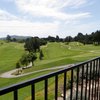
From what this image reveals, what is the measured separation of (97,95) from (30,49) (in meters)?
97.7

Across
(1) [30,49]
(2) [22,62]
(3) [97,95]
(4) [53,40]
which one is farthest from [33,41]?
(3) [97,95]

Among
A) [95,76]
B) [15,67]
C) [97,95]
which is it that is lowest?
[15,67]

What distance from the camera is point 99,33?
101m

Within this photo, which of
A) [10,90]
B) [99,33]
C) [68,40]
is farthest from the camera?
[68,40]

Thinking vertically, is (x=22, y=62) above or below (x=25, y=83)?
below

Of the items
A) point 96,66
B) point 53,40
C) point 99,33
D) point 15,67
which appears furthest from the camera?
point 53,40

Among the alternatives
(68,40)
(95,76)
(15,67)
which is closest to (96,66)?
(95,76)

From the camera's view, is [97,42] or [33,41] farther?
[97,42]

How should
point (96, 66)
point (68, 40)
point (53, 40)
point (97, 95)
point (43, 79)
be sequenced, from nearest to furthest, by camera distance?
point (43, 79)
point (96, 66)
point (97, 95)
point (68, 40)
point (53, 40)

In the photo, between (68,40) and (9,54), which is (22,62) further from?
(68,40)

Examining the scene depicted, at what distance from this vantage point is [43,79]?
2176 mm

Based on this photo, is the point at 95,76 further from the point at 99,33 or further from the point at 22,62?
the point at 99,33

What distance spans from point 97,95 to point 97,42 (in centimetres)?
11089

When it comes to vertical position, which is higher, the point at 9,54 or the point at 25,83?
the point at 25,83
